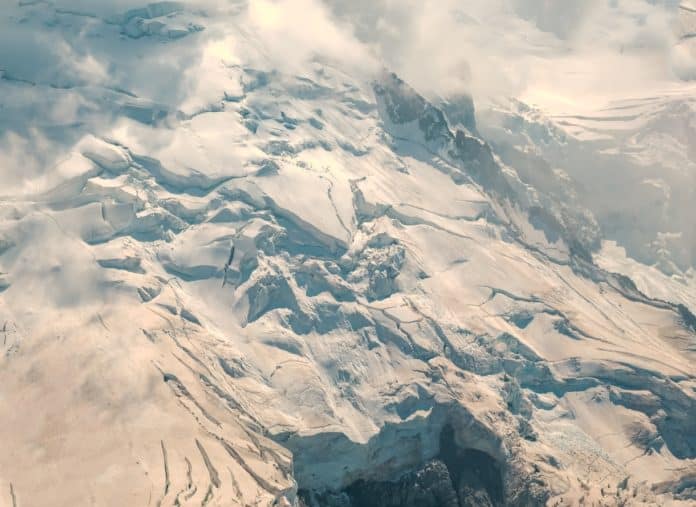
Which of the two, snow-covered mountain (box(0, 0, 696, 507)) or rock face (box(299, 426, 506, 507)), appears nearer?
snow-covered mountain (box(0, 0, 696, 507))

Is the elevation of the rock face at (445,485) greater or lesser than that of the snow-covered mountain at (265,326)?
lesser

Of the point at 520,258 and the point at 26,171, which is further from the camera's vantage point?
the point at 520,258

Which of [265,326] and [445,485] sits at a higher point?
[265,326]

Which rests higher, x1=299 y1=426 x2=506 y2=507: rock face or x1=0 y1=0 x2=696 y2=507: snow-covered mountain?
x1=0 y1=0 x2=696 y2=507: snow-covered mountain

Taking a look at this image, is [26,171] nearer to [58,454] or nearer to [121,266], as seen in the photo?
[121,266]

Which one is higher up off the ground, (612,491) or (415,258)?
(415,258)

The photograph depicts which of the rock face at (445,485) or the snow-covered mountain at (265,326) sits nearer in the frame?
the snow-covered mountain at (265,326)

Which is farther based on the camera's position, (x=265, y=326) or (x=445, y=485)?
(x=265, y=326)

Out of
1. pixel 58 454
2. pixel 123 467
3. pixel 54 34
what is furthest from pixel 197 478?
pixel 54 34
